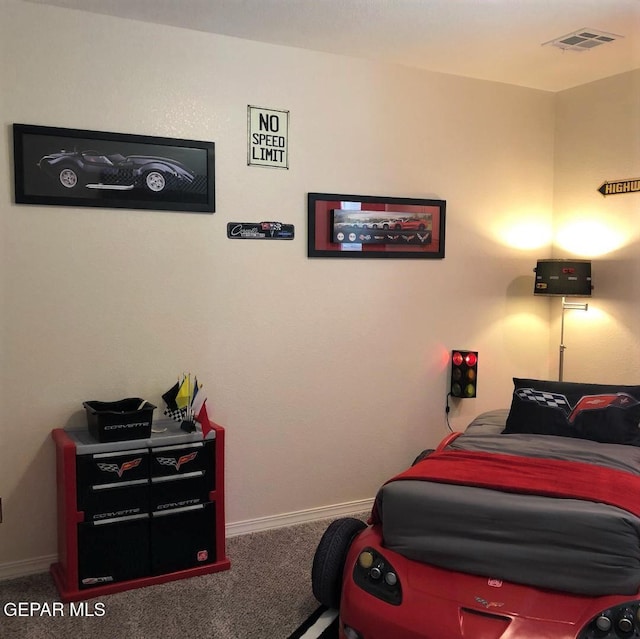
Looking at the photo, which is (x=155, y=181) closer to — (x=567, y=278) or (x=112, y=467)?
(x=112, y=467)

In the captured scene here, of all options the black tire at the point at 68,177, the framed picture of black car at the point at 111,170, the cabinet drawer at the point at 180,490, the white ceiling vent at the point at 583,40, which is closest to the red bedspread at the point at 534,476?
the cabinet drawer at the point at 180,490

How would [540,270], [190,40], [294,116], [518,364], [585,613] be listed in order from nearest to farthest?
1. [585,613]
2. [190,40]
3. [294,116]
4. [540,270]
5. [518,364]

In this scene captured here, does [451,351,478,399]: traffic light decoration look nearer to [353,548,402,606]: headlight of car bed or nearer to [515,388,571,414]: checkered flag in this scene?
[515,388,571,414]: checkered flag

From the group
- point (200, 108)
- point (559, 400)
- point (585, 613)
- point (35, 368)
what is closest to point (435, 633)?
point (585, 613)

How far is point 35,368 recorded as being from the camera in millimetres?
3275

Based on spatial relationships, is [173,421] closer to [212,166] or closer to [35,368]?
[35,368]

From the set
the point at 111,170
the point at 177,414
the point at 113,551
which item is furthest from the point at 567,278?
the point at 113,551

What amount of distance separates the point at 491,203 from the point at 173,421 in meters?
2.51

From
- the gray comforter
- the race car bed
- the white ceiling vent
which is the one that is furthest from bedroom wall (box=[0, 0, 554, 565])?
the gray comforter

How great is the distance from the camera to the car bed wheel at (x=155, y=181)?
136 inches

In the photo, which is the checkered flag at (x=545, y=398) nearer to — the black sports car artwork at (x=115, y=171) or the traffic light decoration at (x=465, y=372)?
the traffic light decoration at (x=465, y=372)

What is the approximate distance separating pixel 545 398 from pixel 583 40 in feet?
6.39

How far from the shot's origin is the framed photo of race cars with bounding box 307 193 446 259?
12.9 feet

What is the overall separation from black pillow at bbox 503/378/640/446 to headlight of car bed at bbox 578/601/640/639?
122 centimetres
